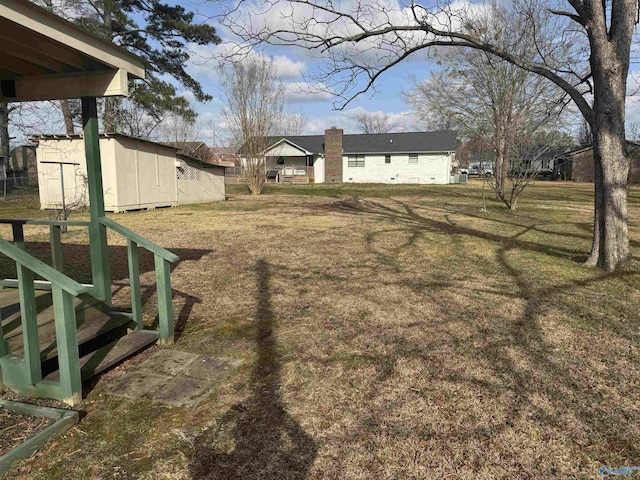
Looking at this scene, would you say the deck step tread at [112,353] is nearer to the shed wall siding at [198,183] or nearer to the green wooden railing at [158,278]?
the green wooden railing at [158,278]

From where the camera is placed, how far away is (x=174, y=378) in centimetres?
311

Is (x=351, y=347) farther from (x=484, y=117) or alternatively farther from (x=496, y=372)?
(x=484, y=117)

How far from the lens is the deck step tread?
297 centimetres

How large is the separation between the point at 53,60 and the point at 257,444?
3.31 m

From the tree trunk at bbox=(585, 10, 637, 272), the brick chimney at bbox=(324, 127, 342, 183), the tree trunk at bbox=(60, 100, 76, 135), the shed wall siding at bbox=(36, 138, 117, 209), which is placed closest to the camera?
the tree trunk at bbox=(585, 10, 637, 272)

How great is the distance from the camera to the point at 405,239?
8984 millimetres

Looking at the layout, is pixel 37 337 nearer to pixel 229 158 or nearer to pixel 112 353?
pixel 112 353

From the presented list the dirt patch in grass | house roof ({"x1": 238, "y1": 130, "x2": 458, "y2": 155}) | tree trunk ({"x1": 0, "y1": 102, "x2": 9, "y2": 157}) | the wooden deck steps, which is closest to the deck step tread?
the wooden deck steps

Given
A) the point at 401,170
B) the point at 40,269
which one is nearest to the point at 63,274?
the point at 40,269

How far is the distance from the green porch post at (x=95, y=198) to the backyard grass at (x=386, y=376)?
86 centimetres

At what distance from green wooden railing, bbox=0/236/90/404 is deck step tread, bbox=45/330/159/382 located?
A: 14 cm

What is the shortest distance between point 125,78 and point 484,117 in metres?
15.5

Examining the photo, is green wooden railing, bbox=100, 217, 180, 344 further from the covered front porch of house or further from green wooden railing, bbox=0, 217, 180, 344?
the covered front porch of house

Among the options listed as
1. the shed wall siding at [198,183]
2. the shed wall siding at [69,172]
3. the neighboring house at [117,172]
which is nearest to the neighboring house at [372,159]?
the shed wall siding at [198,183]
